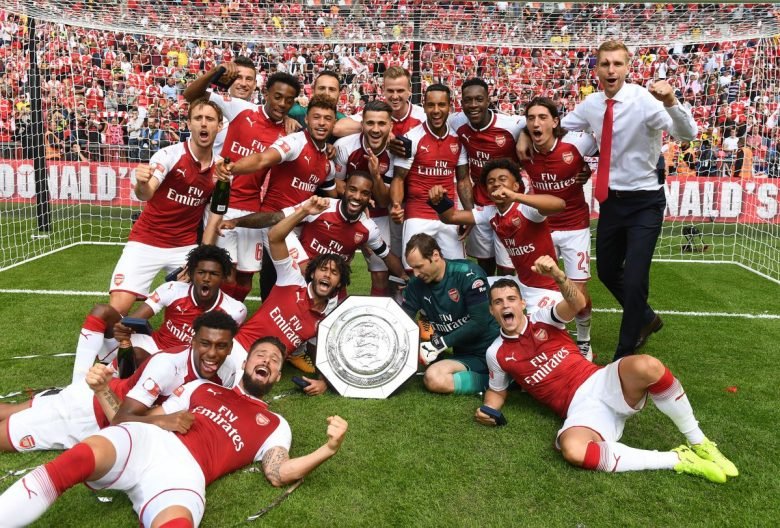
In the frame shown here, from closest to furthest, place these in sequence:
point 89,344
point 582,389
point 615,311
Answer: point 582,389 < point 89,344 < point 615,311

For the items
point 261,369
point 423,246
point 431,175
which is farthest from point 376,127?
point 261,369

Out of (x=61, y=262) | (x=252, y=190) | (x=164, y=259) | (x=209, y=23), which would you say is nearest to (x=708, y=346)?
(x=252, y=190)

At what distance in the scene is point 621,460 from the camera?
3.38 meters

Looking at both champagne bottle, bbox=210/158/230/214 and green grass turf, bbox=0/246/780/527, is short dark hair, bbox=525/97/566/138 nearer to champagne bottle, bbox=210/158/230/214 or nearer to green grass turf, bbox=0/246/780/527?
green grass turf, bbox=0/246/780/527

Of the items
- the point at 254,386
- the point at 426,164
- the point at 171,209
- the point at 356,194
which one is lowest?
the point at 254,386

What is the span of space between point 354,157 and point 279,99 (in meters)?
0.78

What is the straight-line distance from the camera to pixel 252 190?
556 centimetres

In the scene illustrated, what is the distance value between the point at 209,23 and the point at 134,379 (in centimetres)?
666

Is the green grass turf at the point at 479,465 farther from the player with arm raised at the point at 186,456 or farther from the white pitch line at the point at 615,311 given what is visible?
the white pitch line at the point at 615,311

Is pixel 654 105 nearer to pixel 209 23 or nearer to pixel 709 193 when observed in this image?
pixel 209 23

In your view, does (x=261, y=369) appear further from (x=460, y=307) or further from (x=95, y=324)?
(x=460, y=307)

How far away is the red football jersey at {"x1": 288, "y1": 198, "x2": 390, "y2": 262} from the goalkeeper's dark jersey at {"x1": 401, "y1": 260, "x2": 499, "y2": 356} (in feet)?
2.35

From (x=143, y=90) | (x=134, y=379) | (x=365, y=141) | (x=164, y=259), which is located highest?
(x=143, y=90)

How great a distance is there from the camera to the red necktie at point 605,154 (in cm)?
485
